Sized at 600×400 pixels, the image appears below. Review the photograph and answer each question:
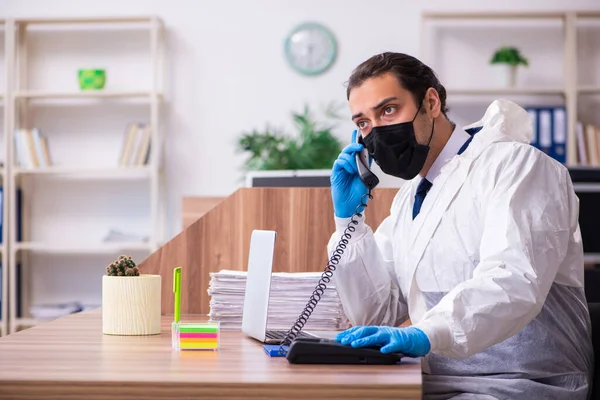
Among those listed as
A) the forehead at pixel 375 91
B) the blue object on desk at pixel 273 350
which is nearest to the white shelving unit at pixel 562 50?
the forehead at pixel 375 91

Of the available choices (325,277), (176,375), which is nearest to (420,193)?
(325,277)

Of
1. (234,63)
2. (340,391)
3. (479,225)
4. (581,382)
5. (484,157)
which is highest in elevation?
(234,63)

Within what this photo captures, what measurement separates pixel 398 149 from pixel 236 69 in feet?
10.7

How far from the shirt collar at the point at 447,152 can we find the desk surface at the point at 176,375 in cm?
67

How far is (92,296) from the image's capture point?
5125 millimetres

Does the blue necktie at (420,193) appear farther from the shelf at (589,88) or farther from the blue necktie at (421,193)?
the shelf at (589,88)

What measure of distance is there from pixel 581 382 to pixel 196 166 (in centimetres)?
366

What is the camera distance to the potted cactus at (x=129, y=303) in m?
1.67

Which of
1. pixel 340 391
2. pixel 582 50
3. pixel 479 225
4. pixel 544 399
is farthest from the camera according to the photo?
pixel 582 50

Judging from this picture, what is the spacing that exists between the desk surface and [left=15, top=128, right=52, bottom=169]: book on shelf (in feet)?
11.9

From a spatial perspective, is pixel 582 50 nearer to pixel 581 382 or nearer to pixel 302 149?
pixel 302 149

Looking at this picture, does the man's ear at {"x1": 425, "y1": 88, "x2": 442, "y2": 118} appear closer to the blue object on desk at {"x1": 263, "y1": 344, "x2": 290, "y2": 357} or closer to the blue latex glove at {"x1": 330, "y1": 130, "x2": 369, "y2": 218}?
the blue latex glove at {"x1": 330, "y1": 130, "x2": 369, "y2": 218}

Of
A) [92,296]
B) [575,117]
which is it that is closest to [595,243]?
[575,117]

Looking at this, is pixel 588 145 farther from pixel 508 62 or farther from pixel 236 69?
pixel 236 69
